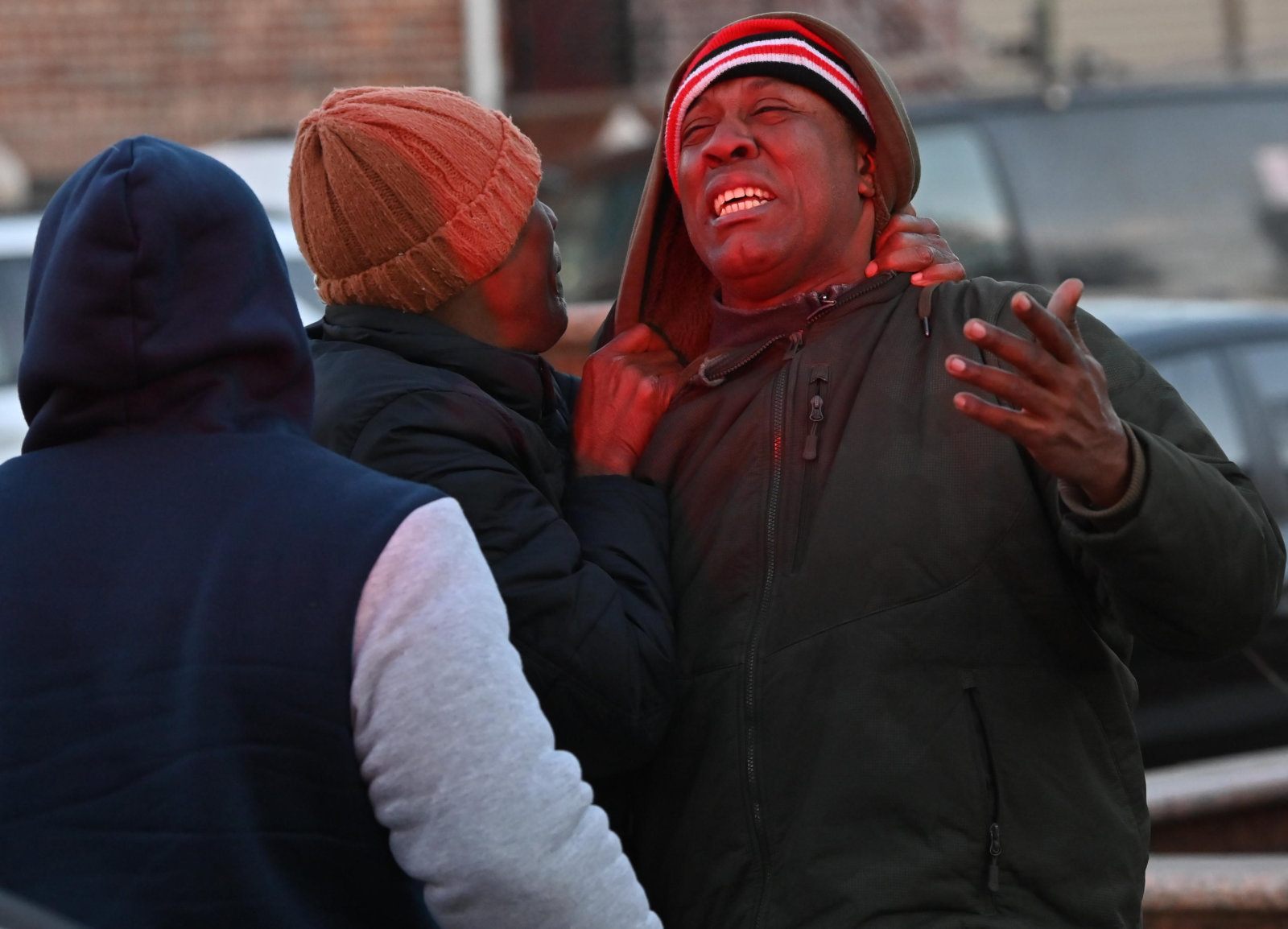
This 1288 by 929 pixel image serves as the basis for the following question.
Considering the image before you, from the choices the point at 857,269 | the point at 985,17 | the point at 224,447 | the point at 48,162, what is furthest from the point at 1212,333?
the point at 985,17

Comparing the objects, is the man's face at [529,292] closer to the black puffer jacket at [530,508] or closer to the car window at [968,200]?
the black puffer jacket at [530,508]

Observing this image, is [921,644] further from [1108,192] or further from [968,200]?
[1108,192]

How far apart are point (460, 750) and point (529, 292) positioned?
815mm

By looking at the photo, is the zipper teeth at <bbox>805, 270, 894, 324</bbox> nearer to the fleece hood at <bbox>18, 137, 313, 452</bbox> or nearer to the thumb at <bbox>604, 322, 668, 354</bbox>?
the thumb at <bbox>604, 322, 668, 354</bbox>

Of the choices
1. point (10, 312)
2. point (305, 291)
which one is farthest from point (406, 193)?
point (10, 312)

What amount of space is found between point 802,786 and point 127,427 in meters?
0.93

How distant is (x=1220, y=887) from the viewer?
11.0ft

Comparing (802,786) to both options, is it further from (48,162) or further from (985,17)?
(985,17)

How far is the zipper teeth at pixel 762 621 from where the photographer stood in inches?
83.6

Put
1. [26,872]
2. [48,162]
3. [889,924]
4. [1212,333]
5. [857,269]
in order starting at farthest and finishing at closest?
[48,162] < [1212,333] < [857,269] < [889,924] < [26,872]

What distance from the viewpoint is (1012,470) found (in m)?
2.16

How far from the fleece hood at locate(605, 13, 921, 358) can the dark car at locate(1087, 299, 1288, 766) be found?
6.73 feet

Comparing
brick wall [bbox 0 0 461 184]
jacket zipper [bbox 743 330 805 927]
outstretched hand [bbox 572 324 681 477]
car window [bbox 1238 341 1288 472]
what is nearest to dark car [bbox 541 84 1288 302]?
car window [bbox 1238 341 1288 472]

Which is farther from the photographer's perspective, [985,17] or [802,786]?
[985,17]
